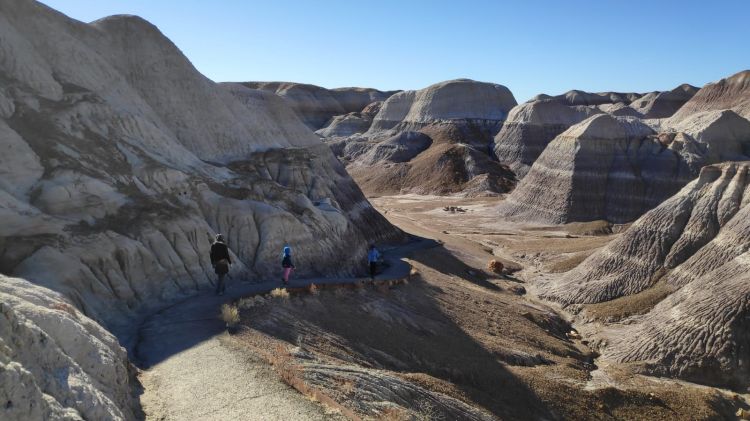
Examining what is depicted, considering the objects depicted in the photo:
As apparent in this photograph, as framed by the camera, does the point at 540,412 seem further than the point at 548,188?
No

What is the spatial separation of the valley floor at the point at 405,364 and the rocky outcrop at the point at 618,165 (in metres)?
22.9

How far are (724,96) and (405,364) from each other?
269 ft

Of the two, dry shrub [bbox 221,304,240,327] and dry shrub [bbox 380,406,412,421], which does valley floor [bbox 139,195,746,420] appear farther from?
dry shrub [bbox 221,304,240,327]

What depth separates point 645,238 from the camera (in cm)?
2858

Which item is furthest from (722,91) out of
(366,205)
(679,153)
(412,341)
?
(412,341)

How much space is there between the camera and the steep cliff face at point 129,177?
16.4 meters

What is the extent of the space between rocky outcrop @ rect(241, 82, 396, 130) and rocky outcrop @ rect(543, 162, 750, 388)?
9344 centimetres

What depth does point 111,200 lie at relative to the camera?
758 inches

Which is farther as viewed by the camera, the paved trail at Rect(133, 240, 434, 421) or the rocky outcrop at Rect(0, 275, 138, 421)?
the paved trail at Rect(133, 240, 434, 421)

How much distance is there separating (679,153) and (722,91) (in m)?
37.4

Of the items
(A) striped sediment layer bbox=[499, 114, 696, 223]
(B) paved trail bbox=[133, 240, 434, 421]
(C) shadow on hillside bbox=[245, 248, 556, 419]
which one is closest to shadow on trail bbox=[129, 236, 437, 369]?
(B) paved trail bbox=[133, 240, 434, 421]

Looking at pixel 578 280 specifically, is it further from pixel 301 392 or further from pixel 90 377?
pixel 90 377

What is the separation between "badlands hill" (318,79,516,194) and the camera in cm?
8050

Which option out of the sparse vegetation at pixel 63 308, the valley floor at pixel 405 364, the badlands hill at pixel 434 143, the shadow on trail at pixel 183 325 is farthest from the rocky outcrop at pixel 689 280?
the badlands hill at pixel 434 143
